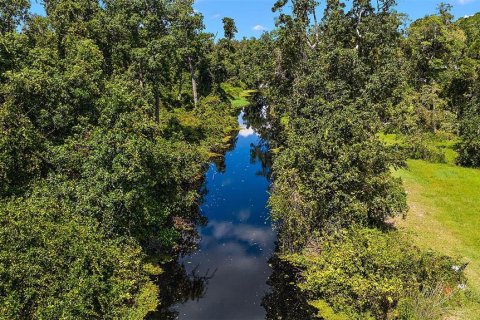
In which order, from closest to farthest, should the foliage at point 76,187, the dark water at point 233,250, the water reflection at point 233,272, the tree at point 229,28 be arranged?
1. the foliage at point 76,187
2. the water reflection at point 233,272
3. the dark water at point 233,250
4. the tree at point 229,28

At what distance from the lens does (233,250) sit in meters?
35.5

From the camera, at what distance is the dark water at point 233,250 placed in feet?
90.4

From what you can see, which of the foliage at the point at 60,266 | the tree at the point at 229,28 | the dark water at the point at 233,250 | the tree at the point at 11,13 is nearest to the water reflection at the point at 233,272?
the dark water at the point at 233,250

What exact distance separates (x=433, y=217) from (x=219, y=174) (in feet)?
99.0

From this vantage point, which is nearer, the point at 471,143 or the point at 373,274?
the point at 373,274

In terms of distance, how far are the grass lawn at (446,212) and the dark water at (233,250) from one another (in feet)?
42.9

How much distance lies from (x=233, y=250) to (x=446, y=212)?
22.8m

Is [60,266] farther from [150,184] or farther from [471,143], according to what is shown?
[471,143]

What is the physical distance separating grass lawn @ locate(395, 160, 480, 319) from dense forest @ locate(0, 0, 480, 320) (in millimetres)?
876

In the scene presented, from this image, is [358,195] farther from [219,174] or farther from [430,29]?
[430,29]

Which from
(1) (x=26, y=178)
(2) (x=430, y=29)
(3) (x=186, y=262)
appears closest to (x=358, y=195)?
(3) (x=186, y=262)

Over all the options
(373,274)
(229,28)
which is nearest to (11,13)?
(373,274)

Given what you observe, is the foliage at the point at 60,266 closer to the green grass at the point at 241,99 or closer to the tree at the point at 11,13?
the tree at the point at 11,13

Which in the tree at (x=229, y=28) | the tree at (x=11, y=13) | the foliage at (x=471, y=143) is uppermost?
the tree at (x=229, y=28)
